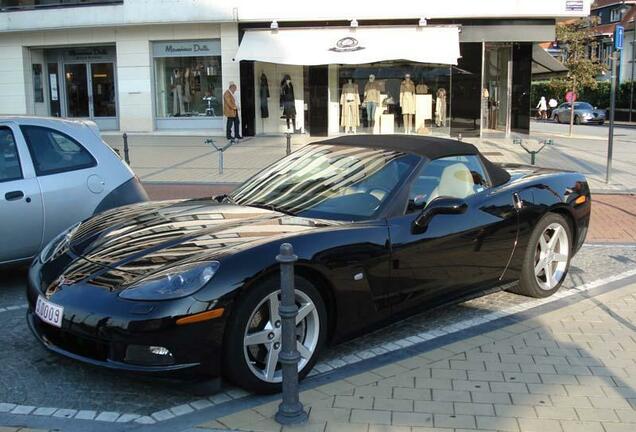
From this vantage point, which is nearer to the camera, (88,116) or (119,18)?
(119,18)

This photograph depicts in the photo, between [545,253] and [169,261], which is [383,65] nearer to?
[545,253]

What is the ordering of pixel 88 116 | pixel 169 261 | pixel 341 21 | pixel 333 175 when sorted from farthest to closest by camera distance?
pixel 88 116
pixel 341 21
pixel 333 175
pixel 169 261

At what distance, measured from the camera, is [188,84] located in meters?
24.8

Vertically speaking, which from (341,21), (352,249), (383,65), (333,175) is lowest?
(352,249)

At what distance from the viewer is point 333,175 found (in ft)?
16.0

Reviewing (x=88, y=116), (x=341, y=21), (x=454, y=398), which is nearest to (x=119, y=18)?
(x=88, y=116)

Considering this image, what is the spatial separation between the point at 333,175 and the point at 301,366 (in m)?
1.53

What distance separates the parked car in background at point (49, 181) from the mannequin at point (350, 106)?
17418 mm

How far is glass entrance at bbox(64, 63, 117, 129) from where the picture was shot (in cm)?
2592

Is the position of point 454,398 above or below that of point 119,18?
below

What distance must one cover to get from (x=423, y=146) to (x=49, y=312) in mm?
2851

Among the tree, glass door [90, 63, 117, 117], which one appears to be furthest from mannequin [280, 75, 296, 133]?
the tree

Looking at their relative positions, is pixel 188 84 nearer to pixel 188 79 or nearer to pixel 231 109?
pixel 188 79

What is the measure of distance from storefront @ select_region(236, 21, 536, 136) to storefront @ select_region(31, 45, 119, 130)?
6.02m
